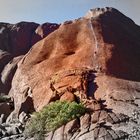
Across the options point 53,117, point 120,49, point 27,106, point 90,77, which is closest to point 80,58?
point 90,77

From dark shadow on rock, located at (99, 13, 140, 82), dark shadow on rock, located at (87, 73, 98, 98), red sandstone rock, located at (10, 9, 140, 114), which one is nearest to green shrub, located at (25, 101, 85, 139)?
dark shadow on rock, located at (87, 73, 98, 98)

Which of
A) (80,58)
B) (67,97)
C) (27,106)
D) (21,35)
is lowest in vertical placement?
(27,106)

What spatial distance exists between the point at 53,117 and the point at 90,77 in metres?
3.79

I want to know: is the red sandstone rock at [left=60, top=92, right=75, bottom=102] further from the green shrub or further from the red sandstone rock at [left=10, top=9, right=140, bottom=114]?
the green shrub

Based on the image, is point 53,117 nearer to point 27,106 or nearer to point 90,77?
point 90,77

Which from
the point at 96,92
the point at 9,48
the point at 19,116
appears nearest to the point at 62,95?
the point at 96,92

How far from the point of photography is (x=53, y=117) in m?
23.2

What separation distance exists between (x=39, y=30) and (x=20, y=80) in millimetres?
24613

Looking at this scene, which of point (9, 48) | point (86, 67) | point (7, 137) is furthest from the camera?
point (9, 48)

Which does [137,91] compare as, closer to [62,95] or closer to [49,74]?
[62,95]

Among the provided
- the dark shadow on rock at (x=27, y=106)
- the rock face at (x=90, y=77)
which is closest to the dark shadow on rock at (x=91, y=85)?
the rock face at (x=90, y=77)

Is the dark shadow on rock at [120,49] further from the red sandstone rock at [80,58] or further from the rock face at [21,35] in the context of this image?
the rock face at [21,35]

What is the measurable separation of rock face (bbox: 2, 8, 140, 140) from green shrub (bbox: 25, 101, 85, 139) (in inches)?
22.7

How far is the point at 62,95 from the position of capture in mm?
25328
